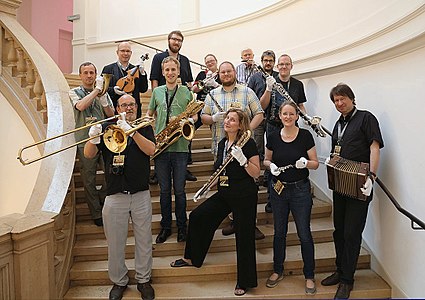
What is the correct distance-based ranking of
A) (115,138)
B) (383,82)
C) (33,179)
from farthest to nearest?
1. (33,179)
2. (383,82)
3. (115,138)

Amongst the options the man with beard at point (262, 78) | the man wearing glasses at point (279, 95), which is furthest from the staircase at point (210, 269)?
the man with beard at point (262, 78)

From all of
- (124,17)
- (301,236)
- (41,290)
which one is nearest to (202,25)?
(124,17)

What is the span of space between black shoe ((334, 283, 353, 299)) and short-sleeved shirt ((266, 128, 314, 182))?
0.94 metres

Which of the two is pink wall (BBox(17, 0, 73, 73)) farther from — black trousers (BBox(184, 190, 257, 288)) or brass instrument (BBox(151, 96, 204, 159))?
black trousers (BBox(184, 190, 257, 288))

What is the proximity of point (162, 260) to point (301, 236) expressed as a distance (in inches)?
52.5

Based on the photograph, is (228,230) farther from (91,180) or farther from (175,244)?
(91,180)

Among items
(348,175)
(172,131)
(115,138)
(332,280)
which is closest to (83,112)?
(172,131)

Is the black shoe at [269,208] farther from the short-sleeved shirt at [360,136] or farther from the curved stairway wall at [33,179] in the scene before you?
the curved stairway wall at [33,179]

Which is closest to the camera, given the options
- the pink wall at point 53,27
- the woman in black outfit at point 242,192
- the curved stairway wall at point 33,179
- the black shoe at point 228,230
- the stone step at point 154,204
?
the curved stairway wall at point 33,179

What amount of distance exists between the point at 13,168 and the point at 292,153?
3.96 metres

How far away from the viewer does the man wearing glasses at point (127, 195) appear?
283cm

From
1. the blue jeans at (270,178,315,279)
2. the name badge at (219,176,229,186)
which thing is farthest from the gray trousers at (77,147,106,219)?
the blue jeans at (270,178,315,279)

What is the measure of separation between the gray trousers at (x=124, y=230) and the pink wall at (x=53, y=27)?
292 inches

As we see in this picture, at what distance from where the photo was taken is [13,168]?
5.03m
